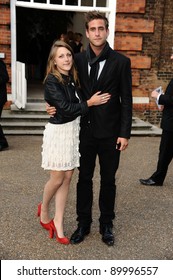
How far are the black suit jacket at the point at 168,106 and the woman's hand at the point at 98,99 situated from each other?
1647 mm

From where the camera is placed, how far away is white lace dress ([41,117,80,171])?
2818 millimetres

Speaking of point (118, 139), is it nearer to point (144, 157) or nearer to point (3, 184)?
point (3, 184)

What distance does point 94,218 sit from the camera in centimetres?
366

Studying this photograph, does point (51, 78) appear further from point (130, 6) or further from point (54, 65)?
point (130, 6)

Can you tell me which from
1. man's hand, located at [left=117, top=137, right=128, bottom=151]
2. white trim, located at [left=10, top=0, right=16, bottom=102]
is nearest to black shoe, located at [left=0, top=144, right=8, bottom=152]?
white trim, located at [left=10, top=0, right=16, bottom=102]

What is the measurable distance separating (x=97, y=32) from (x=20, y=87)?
5301 millimetres

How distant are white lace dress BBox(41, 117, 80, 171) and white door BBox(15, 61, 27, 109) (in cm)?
495

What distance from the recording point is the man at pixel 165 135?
4.25 meters

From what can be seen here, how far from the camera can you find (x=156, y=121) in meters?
8.96

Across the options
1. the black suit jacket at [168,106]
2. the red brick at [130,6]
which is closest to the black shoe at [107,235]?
the black suit jacket at [168,106]

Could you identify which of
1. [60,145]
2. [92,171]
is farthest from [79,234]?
[60,145]

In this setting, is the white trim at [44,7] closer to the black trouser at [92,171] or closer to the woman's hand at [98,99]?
the black trouser at [92,171]

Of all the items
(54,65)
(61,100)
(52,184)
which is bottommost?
(52,184)

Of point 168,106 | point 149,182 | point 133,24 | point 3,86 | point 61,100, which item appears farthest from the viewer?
point 133,24
